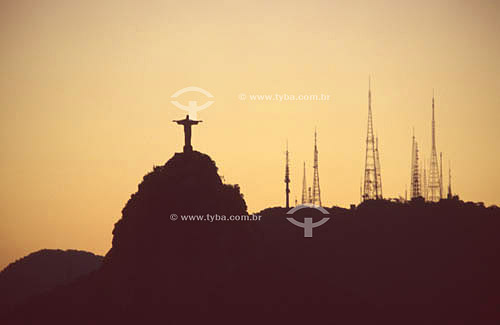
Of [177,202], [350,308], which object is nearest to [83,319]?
[177,202]

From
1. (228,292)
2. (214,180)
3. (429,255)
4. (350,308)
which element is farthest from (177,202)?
(429,255)

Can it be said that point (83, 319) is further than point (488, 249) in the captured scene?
No

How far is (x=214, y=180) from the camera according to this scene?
526ft

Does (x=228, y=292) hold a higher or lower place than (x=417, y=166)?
lower

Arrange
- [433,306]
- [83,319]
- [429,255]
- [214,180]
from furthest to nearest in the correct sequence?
[429,255] < [433,306] < [214,180] < [83,319]

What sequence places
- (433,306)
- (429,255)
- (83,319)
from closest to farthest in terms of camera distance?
(83,319) → (433,306) → (429,255)

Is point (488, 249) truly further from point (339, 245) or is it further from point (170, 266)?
point (170, 266)

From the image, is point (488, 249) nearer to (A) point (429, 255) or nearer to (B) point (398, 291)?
(A) point (429, 255)

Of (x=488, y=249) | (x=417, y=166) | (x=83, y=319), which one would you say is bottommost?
(x=83, y=319)

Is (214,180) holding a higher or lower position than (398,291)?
higher

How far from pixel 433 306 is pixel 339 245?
84.5ft

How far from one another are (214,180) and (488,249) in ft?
213

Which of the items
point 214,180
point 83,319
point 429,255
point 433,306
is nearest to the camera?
point 83,319

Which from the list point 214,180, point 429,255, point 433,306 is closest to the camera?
point 214,180
